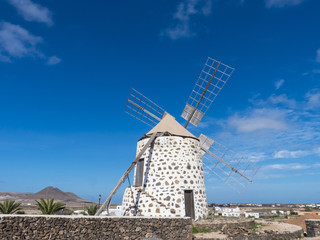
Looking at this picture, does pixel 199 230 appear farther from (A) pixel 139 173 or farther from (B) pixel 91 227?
(B) pixel 91 227

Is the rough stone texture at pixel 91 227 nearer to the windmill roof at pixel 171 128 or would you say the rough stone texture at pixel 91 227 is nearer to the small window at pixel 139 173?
the small window at pixel 139 173

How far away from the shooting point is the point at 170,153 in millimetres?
11680

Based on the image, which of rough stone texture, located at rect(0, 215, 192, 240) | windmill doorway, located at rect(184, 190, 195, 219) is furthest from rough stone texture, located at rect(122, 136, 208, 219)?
rough stone texture, located at rect(0, 215, 192, 240)

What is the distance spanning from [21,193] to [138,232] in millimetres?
86237

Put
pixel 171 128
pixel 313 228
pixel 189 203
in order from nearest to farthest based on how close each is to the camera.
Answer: pixel 189 203
pixel 313 228
pixel 171 128

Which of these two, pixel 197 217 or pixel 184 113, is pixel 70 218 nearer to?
pixel 197 217

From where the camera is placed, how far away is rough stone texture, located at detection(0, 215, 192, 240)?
5820 mm

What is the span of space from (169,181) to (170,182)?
62mm

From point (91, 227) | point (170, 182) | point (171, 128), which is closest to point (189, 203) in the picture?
point (170, 182)

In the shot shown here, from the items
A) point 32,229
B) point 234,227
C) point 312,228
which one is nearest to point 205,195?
point 234,227

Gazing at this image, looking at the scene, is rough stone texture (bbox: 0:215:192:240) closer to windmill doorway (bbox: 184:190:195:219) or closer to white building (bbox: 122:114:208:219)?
white building (bbox: 122:114:208:219)

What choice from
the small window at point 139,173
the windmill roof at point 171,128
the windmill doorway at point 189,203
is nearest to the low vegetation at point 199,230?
the windmill doorway at point 189,203

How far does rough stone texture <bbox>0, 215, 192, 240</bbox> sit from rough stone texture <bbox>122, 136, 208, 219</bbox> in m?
2.26

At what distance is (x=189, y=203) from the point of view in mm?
11188
